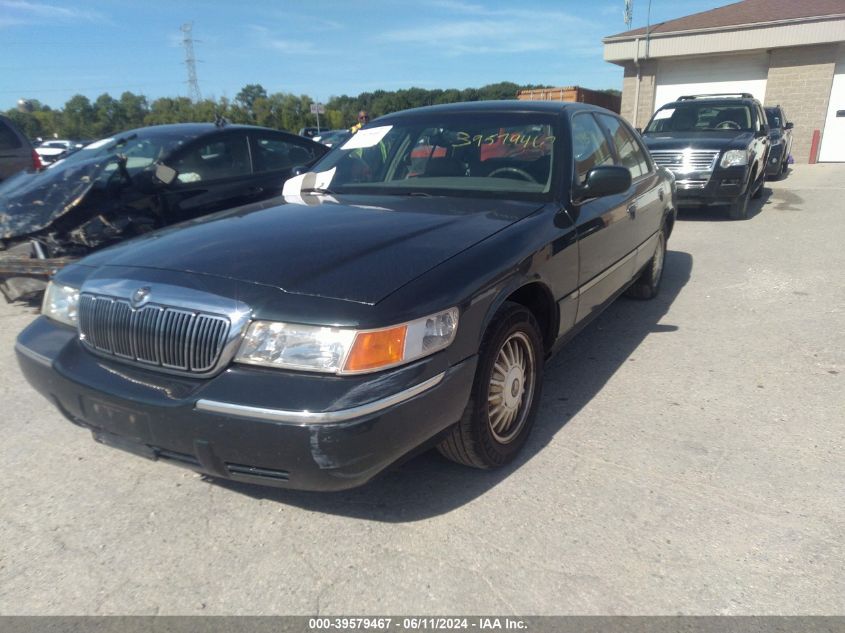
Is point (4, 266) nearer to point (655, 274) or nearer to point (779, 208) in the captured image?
point (655, 274)

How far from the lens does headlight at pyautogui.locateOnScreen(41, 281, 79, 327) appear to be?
2.66 metres

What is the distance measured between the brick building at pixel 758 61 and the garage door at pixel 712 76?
0.03 m

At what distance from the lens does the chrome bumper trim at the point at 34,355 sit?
8.34 ft

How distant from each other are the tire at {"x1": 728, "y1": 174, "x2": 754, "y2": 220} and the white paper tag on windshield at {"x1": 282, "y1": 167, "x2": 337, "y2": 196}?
7147 millimetres

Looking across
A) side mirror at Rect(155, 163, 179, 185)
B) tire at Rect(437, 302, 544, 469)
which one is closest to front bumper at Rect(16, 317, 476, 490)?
tire at Rect(437, 302, 544, 469)

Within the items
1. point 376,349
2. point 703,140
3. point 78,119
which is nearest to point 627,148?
point 376,349

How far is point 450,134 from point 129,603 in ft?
9.34

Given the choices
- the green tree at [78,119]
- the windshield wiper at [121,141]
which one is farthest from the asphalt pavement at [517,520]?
the green tree at [78,119]

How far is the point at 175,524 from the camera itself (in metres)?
2.54

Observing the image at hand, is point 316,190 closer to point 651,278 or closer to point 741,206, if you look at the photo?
point 651,278

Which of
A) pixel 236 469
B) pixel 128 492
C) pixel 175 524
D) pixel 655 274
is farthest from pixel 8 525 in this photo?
pixel 655 274

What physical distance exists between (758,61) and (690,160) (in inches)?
532

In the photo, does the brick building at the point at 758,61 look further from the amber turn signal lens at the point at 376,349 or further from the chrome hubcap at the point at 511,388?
the amber turn signal lens at the point at 376,349

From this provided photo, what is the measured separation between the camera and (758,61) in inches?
760
